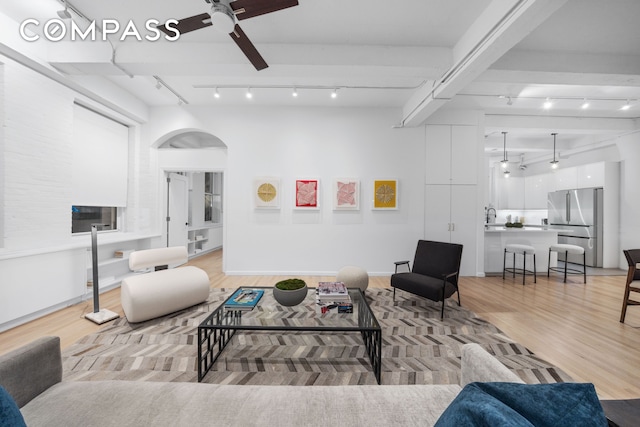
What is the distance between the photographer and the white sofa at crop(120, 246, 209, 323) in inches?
111

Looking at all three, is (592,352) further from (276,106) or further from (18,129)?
(18,129)

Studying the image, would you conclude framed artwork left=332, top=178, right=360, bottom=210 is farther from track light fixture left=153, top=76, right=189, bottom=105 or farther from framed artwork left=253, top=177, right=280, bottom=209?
track light fixture left=153, top=76, right=189, bottom=105

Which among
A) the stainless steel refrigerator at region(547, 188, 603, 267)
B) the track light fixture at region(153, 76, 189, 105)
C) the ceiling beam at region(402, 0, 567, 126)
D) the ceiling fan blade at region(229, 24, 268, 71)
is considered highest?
the track light fixture at region(153, 76, 189, 105)

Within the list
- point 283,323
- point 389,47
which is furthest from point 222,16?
point 283,323

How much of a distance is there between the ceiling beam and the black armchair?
2.29 metres

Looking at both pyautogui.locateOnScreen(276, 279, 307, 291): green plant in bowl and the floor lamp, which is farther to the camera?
the floor lamp

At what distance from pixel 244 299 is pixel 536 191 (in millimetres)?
9388

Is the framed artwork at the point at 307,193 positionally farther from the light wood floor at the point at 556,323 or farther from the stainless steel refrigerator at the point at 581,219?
the stainless steel refrigerator at the point at 581,219

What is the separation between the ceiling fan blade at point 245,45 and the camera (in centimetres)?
219

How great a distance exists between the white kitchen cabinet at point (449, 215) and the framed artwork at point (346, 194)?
1477 millimetres

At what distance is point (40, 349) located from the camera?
1.25 metres

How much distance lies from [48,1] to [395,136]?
513 centimetres

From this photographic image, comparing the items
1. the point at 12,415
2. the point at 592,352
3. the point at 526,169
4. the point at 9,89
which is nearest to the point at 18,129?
the point at 9,89

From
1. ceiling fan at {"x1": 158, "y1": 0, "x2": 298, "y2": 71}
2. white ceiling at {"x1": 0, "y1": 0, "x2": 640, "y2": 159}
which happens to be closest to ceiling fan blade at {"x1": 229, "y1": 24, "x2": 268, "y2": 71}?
ceiling fan at {"x1": 158, "y1": 0, "x2": 298, "y2": 71}
